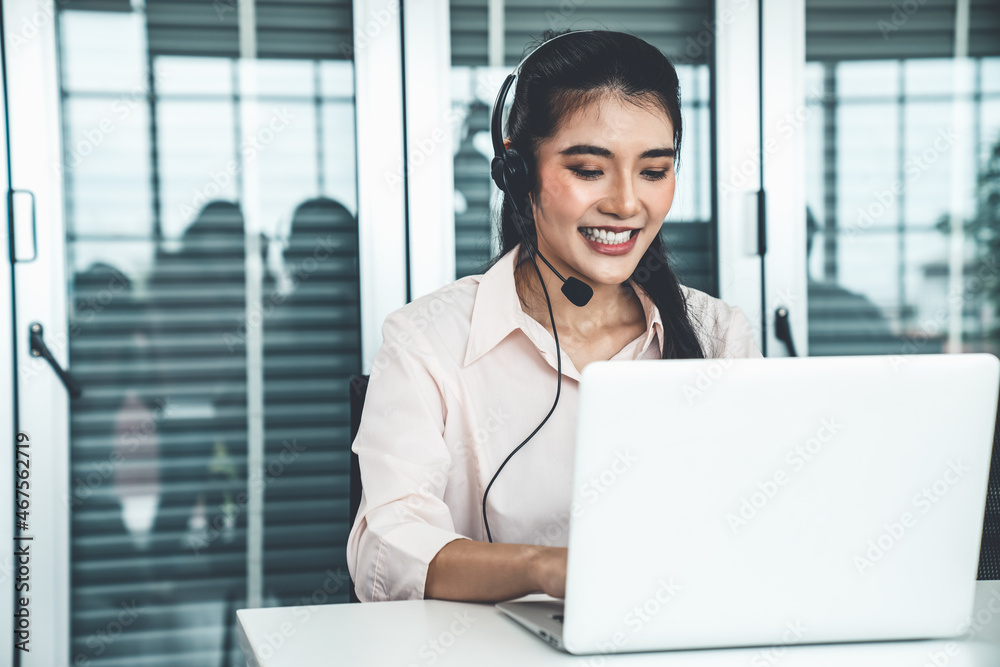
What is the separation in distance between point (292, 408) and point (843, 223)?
61.8 inches

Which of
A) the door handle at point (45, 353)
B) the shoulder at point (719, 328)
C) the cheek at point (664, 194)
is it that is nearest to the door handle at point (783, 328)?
the shoulder at point (719, 328)

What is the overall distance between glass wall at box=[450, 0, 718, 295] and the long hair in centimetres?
72

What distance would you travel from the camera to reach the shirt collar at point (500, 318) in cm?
129

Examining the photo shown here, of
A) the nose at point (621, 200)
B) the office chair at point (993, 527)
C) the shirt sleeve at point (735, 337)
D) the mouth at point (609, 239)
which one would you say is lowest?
the office chair at point (993, 527)

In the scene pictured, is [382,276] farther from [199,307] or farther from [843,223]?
[843,223]

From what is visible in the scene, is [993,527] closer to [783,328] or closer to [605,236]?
[605,236]

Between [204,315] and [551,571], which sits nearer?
[551,571]

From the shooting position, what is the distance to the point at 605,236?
4.34 feet

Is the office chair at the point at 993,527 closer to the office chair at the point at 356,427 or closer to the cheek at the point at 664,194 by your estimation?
the cheek at the point at 664,194

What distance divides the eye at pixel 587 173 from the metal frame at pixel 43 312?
1376mm

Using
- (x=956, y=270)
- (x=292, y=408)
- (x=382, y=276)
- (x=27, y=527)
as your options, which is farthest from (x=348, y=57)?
(x=956, y=270)

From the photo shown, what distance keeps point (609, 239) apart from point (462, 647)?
0.75m

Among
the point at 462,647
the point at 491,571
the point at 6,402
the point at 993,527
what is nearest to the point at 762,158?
the point at 993,527

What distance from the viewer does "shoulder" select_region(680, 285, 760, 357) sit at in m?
1.45
